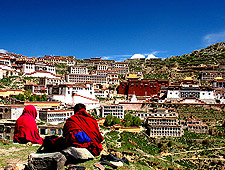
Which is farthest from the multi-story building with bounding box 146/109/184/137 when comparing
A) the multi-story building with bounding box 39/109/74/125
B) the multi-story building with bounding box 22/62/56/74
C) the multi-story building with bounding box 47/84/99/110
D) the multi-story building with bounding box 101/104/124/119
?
the multi-story building with bounding box 22/62/56/74

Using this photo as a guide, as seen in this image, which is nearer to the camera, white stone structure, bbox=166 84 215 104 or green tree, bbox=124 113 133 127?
green tree, bbox=124 113 133 127

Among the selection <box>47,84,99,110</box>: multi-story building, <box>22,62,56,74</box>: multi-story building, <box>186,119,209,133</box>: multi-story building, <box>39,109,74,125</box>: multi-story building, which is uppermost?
<box>22,62,56,74</box>: multi-story building

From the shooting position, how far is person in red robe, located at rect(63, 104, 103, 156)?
26.3ft

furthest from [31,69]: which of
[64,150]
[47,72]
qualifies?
[64,150]

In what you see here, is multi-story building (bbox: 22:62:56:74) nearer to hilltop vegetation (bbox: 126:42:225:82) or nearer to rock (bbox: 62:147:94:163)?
hilltop vegetation (bbox: 126:42:225:82)

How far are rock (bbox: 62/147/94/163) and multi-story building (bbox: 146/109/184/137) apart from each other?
110ft

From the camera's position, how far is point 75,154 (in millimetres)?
7680

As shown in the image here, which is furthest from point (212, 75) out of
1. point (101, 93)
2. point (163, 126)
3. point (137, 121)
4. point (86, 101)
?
point (86, 101)

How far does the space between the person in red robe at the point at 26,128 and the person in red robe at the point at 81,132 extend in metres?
2.69

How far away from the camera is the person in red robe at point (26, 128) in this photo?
9998 millimetres

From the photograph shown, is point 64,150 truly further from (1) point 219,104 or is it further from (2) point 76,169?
(1) point 219,104

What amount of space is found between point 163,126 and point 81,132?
35244 millimetres

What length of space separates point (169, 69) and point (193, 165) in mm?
59444

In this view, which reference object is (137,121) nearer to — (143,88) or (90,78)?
(143,88)
